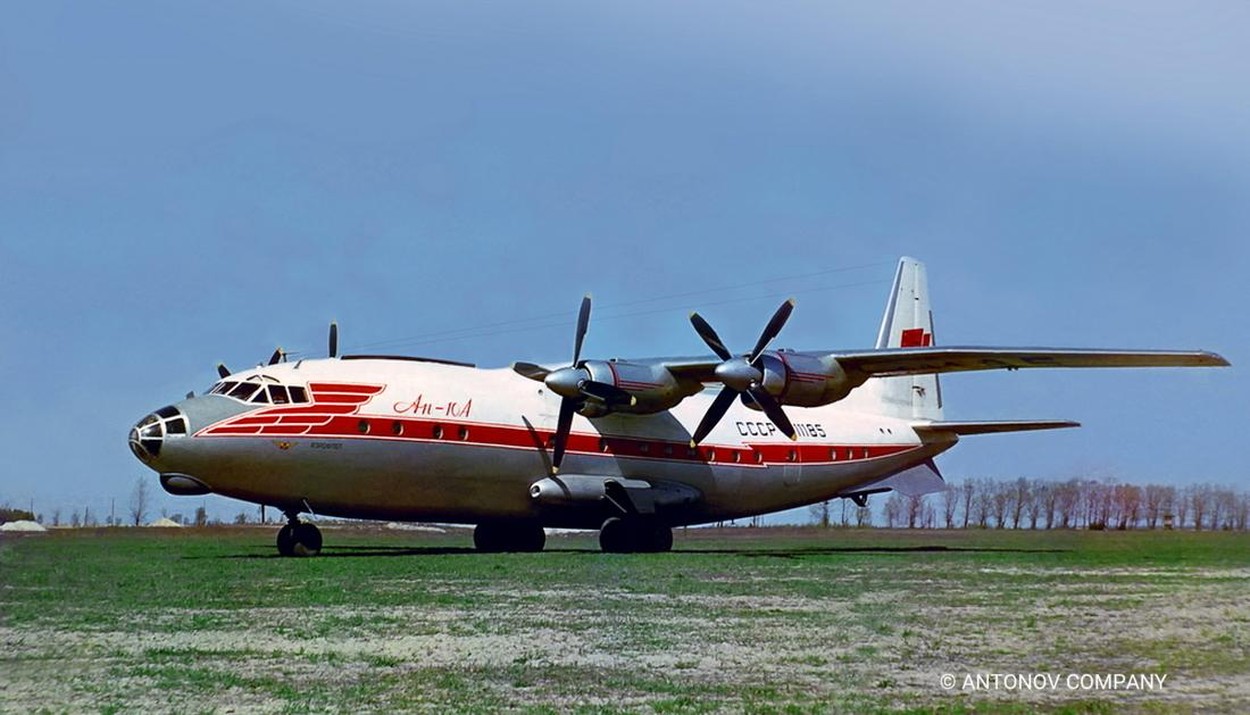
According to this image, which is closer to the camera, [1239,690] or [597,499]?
[1239,690]

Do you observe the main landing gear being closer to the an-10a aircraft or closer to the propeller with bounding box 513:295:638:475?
the an-10a aircraft

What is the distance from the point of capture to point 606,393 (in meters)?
27.0

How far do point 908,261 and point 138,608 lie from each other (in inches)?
1078

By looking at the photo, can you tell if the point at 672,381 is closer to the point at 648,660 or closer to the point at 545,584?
the point at 545,584

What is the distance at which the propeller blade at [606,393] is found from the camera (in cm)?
2684

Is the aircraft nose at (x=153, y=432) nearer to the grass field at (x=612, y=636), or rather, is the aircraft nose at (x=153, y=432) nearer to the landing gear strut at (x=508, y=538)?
the grass field at (x=612, y=636)

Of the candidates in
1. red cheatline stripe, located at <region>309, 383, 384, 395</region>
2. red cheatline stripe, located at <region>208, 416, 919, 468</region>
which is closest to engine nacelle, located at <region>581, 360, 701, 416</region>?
red cheatline stripe, located at <region>208, 416, 919, 468</region>

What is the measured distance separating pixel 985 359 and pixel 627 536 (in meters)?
9.01

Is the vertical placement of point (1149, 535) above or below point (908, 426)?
below

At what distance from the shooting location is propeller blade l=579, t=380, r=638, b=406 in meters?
26.8

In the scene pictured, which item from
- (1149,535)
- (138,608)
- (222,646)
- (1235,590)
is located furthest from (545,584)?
(1149,535)

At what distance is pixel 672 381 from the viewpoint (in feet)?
90.7

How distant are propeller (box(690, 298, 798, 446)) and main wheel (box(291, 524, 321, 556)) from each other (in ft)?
29.0

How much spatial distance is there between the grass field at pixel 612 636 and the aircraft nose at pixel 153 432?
8.02 feet
